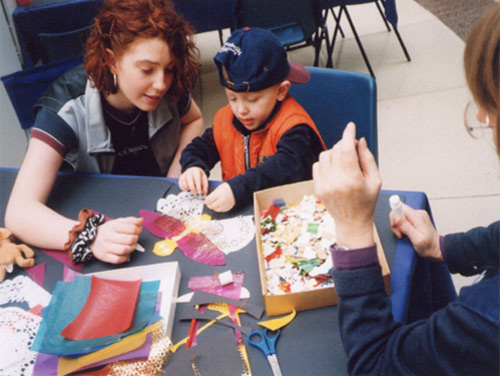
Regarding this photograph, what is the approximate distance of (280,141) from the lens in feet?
4.54

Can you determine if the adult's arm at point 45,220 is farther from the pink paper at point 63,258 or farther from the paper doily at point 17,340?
the paper doily at point 17,340

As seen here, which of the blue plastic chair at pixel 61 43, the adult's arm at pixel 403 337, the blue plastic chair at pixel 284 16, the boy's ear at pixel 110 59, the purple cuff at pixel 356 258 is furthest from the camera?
the blue plastic chair at pixel 284 16

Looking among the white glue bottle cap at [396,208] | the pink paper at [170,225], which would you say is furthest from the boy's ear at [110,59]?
the white glue bottle cap at [396,208]

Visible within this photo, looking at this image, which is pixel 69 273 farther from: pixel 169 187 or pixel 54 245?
pixel 169 187

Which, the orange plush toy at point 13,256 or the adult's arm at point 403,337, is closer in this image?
the adult's arm at point 403,337

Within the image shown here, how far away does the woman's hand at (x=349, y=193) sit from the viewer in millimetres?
807

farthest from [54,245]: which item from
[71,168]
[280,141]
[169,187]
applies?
[280,141]

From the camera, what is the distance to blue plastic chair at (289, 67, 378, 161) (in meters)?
→ 1.48

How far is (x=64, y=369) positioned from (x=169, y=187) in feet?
2.00

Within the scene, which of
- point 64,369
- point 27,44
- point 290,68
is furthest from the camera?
point 27,44

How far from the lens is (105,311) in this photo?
35.7 inches

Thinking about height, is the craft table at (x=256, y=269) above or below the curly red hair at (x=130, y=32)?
below

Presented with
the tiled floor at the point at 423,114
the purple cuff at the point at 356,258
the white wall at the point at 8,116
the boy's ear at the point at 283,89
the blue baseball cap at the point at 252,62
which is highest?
the blue baseball cap at the point at 252,62

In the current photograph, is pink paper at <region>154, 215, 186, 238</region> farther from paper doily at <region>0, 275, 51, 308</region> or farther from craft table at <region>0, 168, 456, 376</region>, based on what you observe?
paper doily at <region>0, 275, 51, 308</region>
